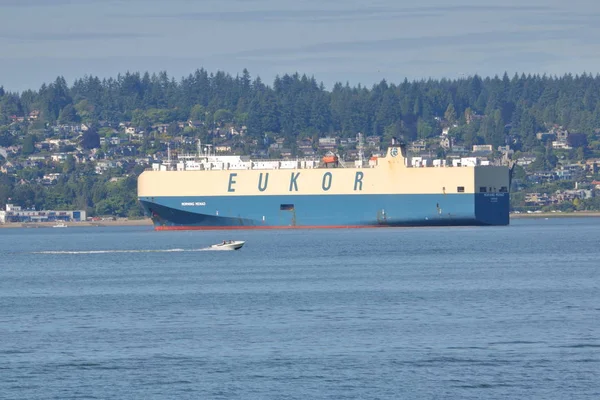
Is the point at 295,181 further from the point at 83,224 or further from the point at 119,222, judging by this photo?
the point at 83,224

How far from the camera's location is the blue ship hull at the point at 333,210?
97938 mm

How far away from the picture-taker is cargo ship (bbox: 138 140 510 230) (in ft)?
321

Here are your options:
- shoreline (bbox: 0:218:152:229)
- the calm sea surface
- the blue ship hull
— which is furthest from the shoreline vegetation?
the calm sea surface

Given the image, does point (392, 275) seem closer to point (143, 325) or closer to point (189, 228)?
point (143, 325)

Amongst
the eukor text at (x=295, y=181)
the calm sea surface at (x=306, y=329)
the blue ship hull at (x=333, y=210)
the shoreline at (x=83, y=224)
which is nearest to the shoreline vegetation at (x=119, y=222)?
the shoreline at (x=83, y=224)

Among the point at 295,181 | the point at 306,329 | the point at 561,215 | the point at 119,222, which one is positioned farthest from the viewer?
the point at 561,215

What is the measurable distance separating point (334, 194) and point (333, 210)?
122 centimetres

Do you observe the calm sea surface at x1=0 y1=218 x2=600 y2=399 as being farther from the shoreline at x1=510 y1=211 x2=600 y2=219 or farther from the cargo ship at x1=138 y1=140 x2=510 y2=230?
the shoreline at x1=510 y1=211 x2=600 y2=219

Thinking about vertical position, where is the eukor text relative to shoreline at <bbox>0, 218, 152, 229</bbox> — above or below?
above

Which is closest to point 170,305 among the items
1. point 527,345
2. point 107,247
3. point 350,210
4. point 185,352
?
point 185,352

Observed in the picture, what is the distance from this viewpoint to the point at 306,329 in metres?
36.1

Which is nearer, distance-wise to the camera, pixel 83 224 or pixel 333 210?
pixel 333 210

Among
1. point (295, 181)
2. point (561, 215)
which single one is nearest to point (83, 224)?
point (561, 215)

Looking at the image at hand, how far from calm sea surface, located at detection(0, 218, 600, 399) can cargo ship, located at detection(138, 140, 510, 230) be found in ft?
107
